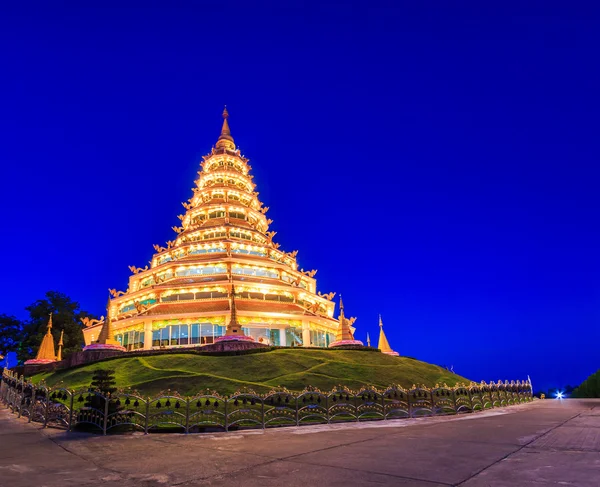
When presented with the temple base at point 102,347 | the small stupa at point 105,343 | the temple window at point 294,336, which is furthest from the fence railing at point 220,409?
the temple window at point 294,336

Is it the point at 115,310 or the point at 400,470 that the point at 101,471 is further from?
the point at 115,310

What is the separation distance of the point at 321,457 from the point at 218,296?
3321cm

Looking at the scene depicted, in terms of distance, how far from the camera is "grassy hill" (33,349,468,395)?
72.5ft

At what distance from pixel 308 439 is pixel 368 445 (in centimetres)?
223

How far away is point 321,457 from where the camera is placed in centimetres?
895

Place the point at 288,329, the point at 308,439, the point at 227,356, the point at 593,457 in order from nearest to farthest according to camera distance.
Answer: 1. the point at 593,457
2. the point at 308,439
3. the point at 227,356
4. the point at 288,329

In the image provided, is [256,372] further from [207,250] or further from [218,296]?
[207,250]

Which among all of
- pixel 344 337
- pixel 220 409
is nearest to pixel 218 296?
pixel 344 337

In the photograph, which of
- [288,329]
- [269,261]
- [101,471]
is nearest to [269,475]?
[101,471]

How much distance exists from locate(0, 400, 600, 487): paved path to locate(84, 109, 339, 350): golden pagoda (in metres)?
19.0

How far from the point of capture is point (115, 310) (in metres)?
47.8

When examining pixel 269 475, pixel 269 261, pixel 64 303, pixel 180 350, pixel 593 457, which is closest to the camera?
pixel 269 475

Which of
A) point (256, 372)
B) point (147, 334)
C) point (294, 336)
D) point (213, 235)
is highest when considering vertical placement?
point (213, 235)

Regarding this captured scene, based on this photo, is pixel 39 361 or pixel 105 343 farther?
pixel 39 361
